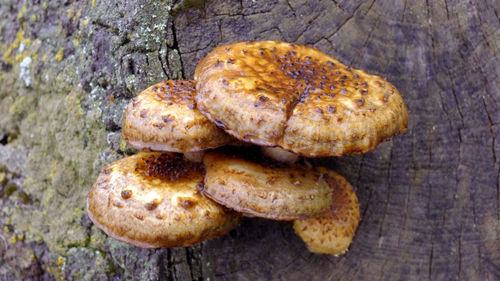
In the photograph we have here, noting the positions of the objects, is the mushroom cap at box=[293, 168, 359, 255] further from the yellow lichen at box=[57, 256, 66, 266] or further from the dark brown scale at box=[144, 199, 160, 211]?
the yellow lichen at box=[57, 256, 66, 266]

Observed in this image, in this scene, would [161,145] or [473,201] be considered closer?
[161,145]

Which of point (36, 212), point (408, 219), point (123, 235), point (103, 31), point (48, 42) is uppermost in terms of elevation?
point (103, 31)

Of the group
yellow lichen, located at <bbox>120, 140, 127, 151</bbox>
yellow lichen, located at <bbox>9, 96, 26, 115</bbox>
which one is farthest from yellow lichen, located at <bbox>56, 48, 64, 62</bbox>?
yellow lichen, located at <bbox>120, 140, 127, 151</bbox>

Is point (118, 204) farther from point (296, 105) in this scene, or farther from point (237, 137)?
point (296, 105)

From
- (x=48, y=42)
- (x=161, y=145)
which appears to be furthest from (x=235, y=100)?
(x=48, y=42)

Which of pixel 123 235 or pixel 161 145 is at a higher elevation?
pixel 161 145

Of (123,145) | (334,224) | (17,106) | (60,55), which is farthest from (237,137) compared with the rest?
(17,106)

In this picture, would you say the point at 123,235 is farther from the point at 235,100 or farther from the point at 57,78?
the point at 57,78
